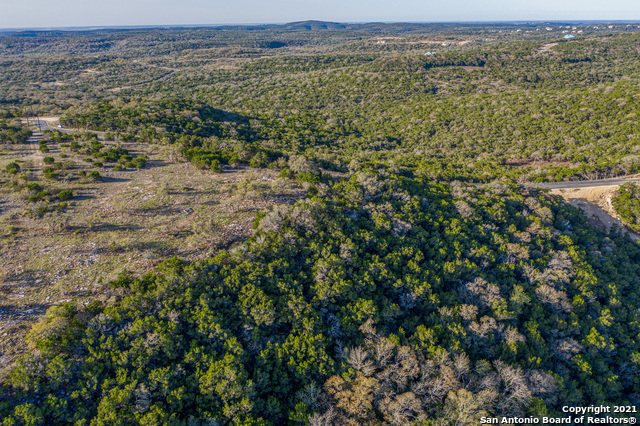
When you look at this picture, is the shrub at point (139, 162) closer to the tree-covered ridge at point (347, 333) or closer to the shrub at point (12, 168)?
the shrub at point (12, 168)

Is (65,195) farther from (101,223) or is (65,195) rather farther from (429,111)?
(429,111)

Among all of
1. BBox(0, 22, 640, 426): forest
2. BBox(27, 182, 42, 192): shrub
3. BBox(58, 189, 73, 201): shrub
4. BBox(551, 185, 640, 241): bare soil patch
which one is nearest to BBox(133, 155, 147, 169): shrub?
BBox(0, 22, 640, 426): forest

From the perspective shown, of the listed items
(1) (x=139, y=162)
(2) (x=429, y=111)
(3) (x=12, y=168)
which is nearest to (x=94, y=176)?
(1) (x=139, y=162)

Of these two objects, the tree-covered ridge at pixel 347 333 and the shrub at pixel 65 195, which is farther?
the shrub at pixel 65 195

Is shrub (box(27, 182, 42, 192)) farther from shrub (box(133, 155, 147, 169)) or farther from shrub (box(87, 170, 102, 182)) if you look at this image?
shrub (box(133, 155, 147, 169))

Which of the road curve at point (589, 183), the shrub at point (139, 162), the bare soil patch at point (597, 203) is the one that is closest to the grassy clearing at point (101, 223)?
the shrub at point (139, 162)

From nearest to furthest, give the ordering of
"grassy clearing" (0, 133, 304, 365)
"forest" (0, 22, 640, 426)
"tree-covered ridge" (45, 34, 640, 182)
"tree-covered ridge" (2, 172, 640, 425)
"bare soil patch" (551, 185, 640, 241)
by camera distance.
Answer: "tree-covered ridge" (2, 172, 640, 425), "forest" (0, 22, 640, 426), "grassy clearing" (0, 133, 304, 365), "bare soil patch" (551, 185, 640, 241), "tree-covered ridge" (45, 34, 640, 182)
